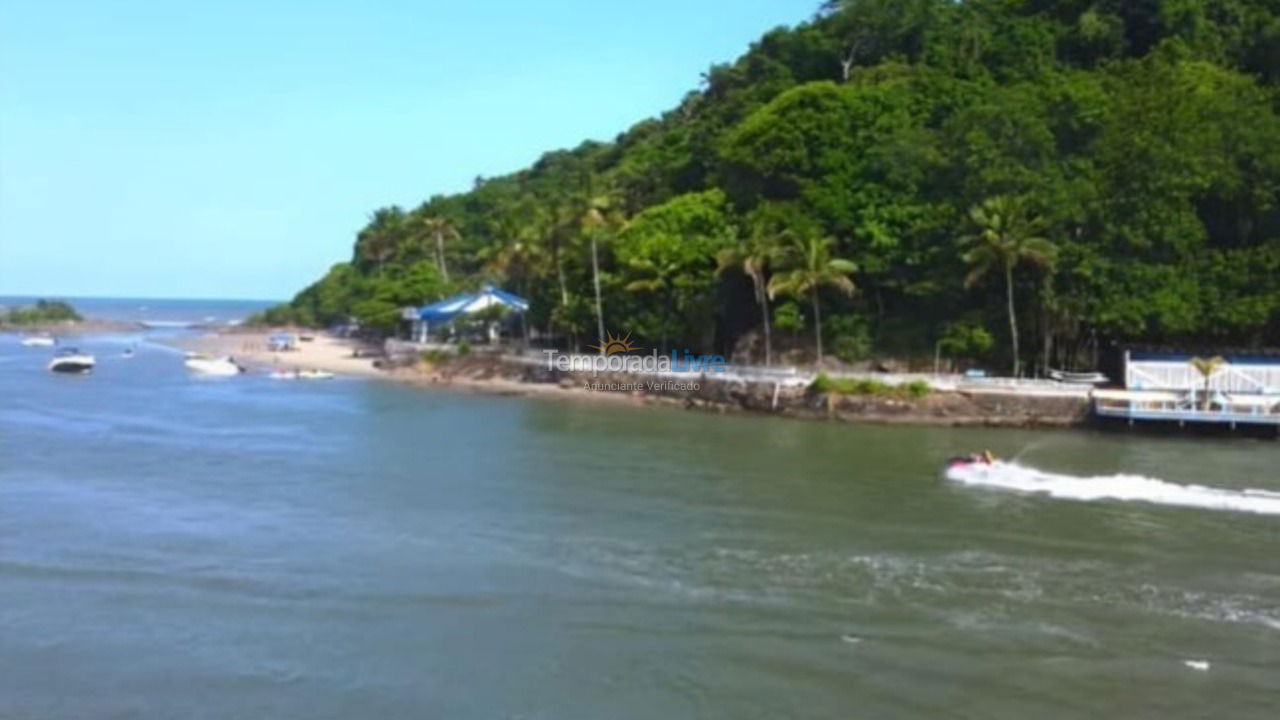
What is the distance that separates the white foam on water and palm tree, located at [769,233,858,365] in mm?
19863

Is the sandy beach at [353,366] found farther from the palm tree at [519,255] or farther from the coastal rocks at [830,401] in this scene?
the palm tree at [519,255]

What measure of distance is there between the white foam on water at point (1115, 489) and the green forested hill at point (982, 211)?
17.9m

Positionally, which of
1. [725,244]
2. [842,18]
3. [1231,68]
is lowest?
[725,244]

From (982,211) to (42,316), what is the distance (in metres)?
131

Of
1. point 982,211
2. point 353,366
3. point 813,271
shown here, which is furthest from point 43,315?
point 982,211

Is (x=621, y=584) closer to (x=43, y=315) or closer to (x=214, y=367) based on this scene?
(x=214, y=367)

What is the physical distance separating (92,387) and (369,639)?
2043 inches

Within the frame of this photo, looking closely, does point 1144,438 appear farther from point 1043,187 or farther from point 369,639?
point 369,639

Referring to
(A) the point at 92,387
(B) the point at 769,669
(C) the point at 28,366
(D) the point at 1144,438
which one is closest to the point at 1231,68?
(D) the point at 1144,438

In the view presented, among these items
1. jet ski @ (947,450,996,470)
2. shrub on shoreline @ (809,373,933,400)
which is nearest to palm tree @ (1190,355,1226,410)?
shrub on shoreline @ (809,373,933,400)

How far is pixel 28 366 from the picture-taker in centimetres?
8231

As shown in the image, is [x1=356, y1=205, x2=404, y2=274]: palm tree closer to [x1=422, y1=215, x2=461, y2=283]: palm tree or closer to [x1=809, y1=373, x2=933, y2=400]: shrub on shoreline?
[x1=422, y1=215, x2=461, y2=283]: palm tree

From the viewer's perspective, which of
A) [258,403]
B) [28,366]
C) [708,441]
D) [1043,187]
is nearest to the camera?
[708,441]

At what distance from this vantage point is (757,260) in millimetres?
55812
